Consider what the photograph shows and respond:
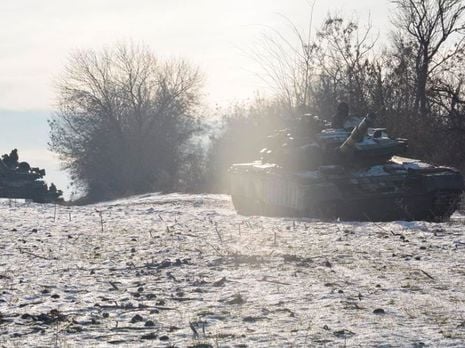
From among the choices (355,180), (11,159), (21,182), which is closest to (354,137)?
(355,180)

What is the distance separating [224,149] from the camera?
5309 centimetres

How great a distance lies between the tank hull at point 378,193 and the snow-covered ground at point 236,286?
102 inches

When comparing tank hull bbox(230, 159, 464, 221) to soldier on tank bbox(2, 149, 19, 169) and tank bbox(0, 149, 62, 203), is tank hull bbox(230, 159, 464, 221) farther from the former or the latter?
soldier on tank bbox(2, 149, 19, 169)

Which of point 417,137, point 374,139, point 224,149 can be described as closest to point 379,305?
point 374,139

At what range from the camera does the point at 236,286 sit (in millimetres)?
7141

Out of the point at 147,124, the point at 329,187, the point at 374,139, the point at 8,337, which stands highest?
the point at 147,124

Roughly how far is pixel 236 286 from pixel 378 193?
8718 millimetres

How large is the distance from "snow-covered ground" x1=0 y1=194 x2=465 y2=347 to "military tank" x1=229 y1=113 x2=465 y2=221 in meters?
2.66

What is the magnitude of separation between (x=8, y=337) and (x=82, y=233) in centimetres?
707

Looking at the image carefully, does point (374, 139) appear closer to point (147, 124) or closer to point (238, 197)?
point (238, 197)

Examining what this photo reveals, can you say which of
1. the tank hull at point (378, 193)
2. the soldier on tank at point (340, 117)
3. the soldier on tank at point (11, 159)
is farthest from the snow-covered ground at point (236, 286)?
the soldier on tank at point (11, 159)

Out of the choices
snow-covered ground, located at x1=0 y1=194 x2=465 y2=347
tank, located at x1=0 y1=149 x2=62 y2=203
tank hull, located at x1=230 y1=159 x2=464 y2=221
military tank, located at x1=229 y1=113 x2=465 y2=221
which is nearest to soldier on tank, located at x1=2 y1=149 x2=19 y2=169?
tank, located at x1=0 y1=149 x2=62 y2=203

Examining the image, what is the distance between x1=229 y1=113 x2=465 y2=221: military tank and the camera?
50.2ft

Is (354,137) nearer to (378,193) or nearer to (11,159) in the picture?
(378,193)
